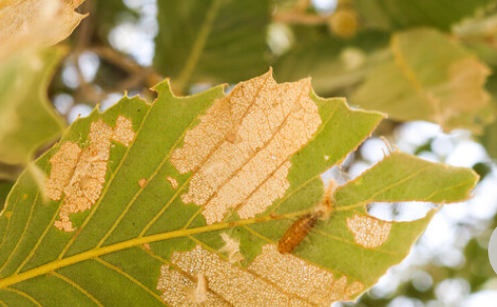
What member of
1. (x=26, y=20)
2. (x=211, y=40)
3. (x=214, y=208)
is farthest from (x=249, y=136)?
(x=211, y=40)

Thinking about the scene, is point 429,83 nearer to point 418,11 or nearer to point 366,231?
point 418,11

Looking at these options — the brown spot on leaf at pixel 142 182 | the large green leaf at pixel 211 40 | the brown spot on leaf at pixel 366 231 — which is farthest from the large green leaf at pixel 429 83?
the brown spot on leaf at pixel 142 182

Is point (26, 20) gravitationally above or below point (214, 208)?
above

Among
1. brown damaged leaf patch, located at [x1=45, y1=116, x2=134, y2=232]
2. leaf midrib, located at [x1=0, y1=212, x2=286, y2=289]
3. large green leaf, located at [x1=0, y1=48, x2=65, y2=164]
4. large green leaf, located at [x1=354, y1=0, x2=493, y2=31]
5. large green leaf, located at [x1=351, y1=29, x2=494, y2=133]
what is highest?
large green leaf, located at [x1=0, y1=48, x2=65, y2=164]

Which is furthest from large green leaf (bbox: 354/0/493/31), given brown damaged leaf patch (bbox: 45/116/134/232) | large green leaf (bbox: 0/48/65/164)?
large green leaf (bbox: 0/48/65/164)

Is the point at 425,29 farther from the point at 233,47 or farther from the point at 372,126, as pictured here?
the point at 372,126

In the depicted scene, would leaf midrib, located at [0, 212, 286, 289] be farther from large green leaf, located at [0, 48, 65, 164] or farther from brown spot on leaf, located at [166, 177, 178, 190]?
large green leaf, located at [0, 48, 65, 164]
